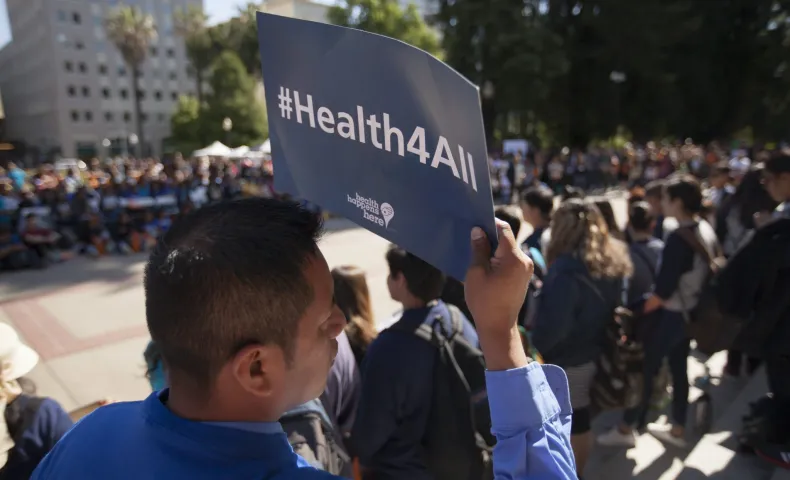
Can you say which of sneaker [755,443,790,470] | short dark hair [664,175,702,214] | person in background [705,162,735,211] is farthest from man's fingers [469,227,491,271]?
person in background [705,162,735,211]

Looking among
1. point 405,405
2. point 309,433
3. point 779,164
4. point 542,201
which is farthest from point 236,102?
point 309,433

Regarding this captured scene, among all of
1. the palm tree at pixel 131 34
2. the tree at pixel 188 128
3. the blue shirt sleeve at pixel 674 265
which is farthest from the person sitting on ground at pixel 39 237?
the palm tree at pixel 131 34

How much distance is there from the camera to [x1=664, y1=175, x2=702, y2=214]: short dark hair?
3416 millimetres

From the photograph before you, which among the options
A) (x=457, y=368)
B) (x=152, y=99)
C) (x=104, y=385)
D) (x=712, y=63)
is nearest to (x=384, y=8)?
(x=712, y=63)

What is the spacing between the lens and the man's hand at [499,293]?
0.92 m

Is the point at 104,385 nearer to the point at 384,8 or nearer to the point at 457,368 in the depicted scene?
the point at 457,368

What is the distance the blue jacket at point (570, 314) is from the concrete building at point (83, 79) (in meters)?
62.5

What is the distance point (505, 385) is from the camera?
92cm

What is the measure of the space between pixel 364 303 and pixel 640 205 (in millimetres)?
2208

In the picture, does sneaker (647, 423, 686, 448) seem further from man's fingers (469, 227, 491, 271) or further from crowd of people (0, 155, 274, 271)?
crowd of people (0, 155, 274, 271)

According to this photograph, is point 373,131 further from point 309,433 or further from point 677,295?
point 677,295

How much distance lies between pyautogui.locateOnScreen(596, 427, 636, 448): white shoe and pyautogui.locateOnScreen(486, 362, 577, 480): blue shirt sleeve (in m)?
3.05

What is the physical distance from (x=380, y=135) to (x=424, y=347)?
117 centimetres

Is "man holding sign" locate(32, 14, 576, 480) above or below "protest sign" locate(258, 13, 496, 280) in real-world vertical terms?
below
